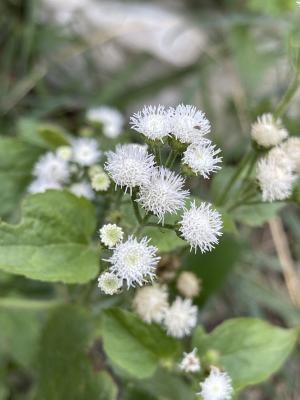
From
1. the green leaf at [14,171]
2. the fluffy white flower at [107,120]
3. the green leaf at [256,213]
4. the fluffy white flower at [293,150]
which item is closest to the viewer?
the fluffy white flower at [293,150]

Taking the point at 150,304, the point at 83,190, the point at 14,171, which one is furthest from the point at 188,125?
the point at 14,171

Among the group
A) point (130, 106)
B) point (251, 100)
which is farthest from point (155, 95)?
point (251, 100)

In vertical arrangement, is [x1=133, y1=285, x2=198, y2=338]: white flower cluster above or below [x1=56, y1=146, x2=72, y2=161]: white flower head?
below

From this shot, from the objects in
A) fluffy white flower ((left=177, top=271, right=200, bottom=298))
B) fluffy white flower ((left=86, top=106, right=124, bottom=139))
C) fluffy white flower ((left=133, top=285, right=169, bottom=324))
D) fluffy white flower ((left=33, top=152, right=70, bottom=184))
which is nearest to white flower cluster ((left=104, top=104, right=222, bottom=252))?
fluffy white flower ((left=133, top=285, right=169, bottom=324))

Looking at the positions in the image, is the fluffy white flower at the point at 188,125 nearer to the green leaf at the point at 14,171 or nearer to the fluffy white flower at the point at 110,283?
the fluffy white flower at the point at 110,283

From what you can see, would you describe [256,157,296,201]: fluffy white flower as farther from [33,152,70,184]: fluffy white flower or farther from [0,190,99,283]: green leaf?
[33,152,70,184]: fluffy white flower

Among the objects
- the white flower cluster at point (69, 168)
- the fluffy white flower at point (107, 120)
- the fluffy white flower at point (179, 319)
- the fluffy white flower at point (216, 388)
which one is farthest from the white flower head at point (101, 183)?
the fluffy white flower at point (107, 120)

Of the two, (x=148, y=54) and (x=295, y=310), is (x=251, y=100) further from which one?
(x=295, y=310)
